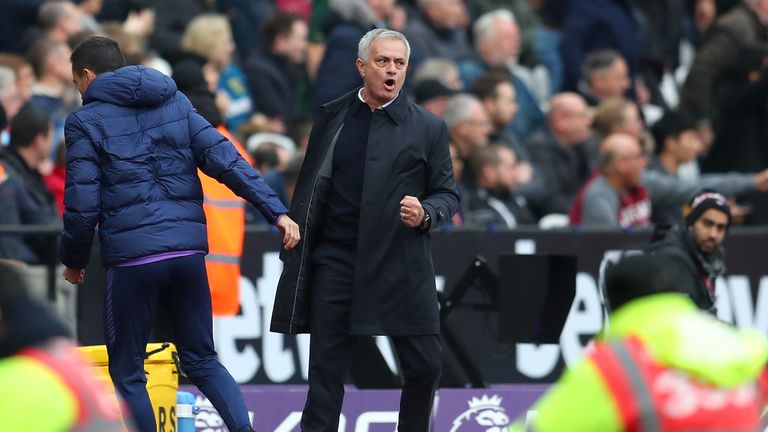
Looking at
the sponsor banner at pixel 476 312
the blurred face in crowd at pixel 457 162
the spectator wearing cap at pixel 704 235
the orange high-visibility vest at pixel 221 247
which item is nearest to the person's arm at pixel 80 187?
the orange high-visibility vest at pixel 221 247

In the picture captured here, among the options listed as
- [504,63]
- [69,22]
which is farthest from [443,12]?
[69,22]

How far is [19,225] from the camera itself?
12.5 meters

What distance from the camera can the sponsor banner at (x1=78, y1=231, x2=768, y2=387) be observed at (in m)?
13.1

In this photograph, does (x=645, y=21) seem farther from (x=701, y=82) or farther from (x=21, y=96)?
(x=21, y=96)

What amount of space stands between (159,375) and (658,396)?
5.07m

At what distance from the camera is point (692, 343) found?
210 inches

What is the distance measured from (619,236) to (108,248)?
18.4 ft

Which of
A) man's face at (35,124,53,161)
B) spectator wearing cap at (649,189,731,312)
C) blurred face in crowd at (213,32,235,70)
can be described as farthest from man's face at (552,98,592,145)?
man's face at (35,124,53,161)

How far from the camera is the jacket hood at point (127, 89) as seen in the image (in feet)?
29.8

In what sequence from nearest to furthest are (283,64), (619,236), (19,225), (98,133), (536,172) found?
1. (98,133)
2. (19,225)
3. (619,236)
4. (536,172)
5. (283,64)

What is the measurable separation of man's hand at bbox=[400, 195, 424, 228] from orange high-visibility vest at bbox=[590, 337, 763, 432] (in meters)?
3.85

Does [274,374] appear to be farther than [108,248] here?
Yes

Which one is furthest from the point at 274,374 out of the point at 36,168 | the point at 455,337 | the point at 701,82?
the point at 701,82

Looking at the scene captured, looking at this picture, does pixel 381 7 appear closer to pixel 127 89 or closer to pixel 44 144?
pixel 44 144
